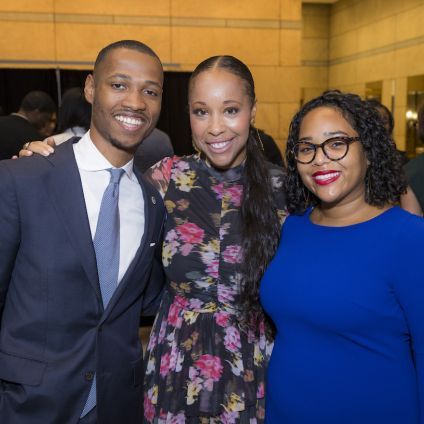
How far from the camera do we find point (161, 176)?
2008 millimetres

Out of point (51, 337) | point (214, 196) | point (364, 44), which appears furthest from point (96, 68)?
point (364, 44)

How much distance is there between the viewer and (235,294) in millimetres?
1812

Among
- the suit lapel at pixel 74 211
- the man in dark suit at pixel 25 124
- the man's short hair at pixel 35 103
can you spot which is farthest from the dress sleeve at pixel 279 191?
the man's short hair at pixel 35 103

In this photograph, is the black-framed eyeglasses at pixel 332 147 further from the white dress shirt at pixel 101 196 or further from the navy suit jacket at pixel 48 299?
the navy suit jacket at pixel 48 299

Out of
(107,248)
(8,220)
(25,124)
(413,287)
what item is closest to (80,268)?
(107,248)

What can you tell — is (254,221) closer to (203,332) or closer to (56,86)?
(203,332)

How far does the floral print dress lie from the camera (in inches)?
69.6

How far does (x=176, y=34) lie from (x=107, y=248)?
560 cm

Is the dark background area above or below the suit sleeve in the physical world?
above

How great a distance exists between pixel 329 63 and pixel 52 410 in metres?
11.0

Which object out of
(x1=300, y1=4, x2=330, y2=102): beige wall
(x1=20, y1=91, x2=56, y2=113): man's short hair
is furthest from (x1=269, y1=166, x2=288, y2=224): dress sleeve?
(x1=300, y1=4, x2=330, y2=102): beige wall

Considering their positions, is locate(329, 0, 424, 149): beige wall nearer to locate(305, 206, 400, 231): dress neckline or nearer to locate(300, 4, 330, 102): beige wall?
locate(300, 4, 330, 102): beige wall

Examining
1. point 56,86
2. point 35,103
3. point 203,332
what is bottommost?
point 203,332

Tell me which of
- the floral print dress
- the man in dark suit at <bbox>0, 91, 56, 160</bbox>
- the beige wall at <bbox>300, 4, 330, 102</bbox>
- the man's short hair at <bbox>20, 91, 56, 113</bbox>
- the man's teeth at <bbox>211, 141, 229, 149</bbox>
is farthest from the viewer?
the beige wall at <bbox>300, 4, 330, 102</bbox>
